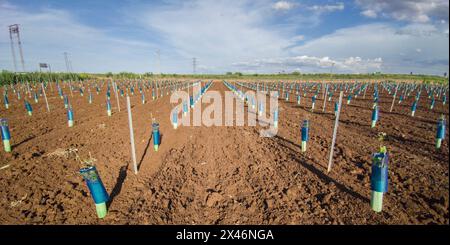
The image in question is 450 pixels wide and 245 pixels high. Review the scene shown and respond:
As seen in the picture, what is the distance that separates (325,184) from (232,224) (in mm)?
2441

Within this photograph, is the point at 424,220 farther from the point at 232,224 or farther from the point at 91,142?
the point at 91,142

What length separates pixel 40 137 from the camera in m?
9.43

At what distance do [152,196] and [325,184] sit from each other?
151 inches

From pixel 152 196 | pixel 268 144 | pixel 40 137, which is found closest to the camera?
pixel 152 196

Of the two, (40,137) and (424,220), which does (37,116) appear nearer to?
(40,137)

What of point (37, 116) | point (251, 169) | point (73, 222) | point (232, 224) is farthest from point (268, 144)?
point (37, 116)

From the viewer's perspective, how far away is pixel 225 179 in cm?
594

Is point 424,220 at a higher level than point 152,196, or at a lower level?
higher

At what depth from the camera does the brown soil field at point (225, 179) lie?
4277 millimetres

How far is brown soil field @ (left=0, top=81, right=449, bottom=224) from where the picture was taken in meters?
4.28

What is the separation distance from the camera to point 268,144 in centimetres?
845

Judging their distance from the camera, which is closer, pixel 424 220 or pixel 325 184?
pixel 424 220

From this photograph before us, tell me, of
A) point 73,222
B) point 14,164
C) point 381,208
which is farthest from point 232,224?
point 14,164
